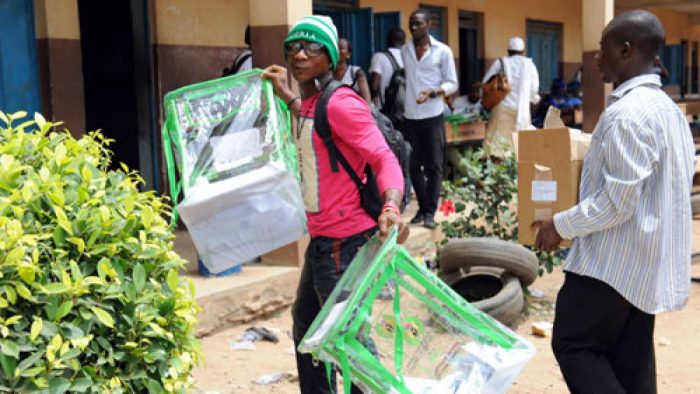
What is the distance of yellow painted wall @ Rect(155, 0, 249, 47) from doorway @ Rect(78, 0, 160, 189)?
165mm

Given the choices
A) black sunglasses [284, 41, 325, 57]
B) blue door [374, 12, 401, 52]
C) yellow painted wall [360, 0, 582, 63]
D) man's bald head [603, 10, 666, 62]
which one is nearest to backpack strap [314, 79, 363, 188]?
black sunglasses [284, 41, 325, 57]

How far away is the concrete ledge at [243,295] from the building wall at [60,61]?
1578mm

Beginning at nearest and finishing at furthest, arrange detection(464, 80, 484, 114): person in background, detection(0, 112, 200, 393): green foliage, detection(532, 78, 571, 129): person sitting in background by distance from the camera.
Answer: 1. detection(0, 112, 200, 393): green foliage
2. detection(464, 80, 484, 114): person in background
3. detection(532, 78, 571, 129): person sitting in background

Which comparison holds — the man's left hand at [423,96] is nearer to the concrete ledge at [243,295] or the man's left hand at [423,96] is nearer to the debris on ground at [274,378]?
the concrete ledge at [243,295]

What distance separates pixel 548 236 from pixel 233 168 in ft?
4.50

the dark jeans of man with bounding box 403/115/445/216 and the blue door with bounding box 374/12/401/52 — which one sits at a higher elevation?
the blue door with bounding box 374/12/401/52

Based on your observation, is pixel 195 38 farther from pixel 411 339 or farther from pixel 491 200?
pixel 411 339

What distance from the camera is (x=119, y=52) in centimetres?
745

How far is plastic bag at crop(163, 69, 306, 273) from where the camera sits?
3.62 meters

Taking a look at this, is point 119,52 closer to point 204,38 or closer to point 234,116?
point 204,38

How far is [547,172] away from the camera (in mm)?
3426

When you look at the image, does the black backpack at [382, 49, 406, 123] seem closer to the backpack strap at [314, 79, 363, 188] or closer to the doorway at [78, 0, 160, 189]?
the doorway at [78, 0, 160, 189]

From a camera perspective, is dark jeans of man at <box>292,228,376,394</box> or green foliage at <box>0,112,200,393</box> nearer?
green foliage at <box>0,112,200,393</box>

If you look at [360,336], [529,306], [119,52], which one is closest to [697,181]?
[529,306]
